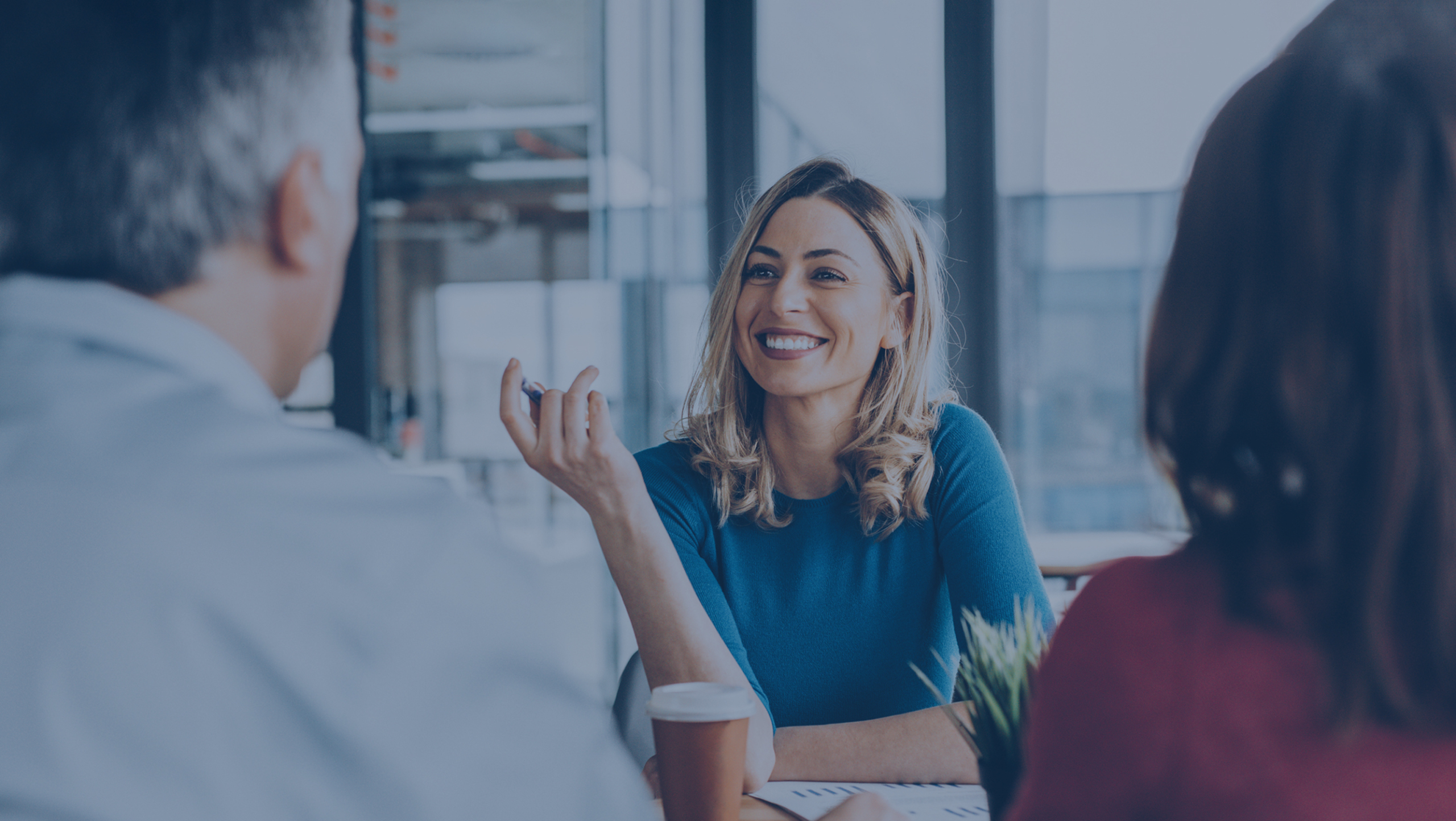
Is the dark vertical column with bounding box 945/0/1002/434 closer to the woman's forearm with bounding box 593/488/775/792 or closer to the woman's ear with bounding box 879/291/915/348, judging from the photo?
the woman's ear with bounding box 879/291/915/348

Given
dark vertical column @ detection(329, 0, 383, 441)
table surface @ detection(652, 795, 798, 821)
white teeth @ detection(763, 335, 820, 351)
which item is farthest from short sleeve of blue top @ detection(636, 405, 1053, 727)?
dark vertical column @ detection(329, 0, 383, 441)

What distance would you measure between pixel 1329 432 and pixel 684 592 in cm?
78

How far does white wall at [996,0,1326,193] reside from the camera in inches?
107

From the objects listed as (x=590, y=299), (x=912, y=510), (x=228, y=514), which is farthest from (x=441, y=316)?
(x=228, y=514)

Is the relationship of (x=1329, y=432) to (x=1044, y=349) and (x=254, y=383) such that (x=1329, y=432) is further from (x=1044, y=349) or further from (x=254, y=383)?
(x=1044, y=349)

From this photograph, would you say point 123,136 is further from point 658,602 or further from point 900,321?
point 900,321

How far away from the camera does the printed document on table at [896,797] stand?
35.5 inches

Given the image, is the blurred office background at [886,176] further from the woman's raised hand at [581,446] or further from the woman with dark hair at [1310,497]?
the woman with dark hair at [1310,497]

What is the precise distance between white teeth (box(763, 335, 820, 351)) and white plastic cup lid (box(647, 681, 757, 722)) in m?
0.89

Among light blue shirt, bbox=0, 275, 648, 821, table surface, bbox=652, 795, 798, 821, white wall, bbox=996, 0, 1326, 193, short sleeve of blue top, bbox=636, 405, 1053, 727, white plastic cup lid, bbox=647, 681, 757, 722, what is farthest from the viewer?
white wall, bbox=996, 0, 1326, 193

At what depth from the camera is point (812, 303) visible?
1.60 metres

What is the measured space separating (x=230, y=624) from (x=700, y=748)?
40 cm

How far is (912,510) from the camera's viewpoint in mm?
1453

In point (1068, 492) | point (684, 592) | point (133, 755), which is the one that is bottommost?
point (1068, 492)
